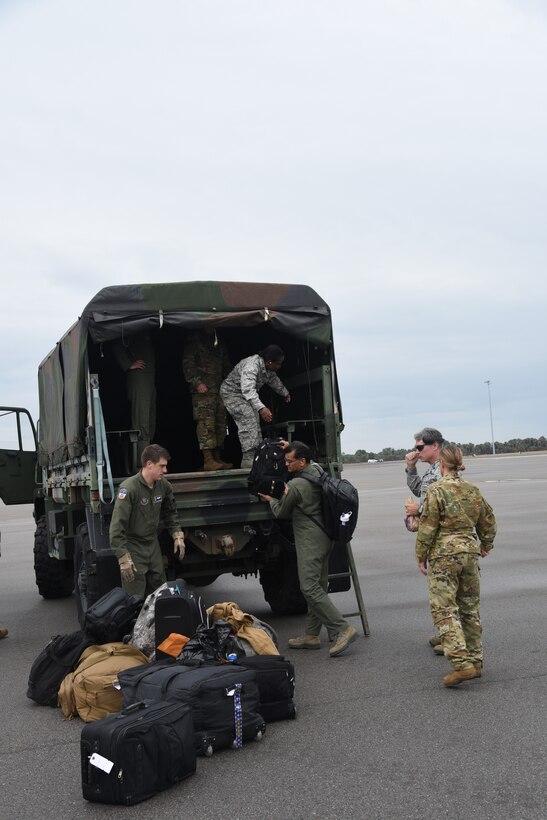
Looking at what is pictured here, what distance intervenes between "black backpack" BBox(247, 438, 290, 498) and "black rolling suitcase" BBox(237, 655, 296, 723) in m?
1.98

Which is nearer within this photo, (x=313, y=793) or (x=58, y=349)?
(x=313, y=793)

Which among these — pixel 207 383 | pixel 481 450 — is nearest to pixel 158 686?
pixel 207 383

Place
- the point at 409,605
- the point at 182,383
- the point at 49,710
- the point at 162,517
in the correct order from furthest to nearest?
the point at 182,383, the point at 409,605, the point at 162,517, the point at 49,710

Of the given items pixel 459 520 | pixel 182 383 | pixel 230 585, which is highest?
pixel 182 383

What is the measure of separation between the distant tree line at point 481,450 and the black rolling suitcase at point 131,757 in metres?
73.5

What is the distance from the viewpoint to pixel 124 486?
6945 millimetres

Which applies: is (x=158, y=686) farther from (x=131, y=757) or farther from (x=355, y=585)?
(x=355, y=585)

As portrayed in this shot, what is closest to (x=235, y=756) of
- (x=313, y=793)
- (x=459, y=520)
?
(x=313, y=793)

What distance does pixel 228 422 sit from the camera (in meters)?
10.0

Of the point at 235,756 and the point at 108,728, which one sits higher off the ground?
the point at 108,728

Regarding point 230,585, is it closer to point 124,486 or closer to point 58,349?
point 58,349

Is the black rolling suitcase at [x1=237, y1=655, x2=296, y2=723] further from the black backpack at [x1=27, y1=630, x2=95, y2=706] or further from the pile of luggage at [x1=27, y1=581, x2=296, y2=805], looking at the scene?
the black backpack at [x1=27, y1=630, x2=95, y2=706]

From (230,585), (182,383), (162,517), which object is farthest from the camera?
(230,585)

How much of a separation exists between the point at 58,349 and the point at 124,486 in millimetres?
2663
